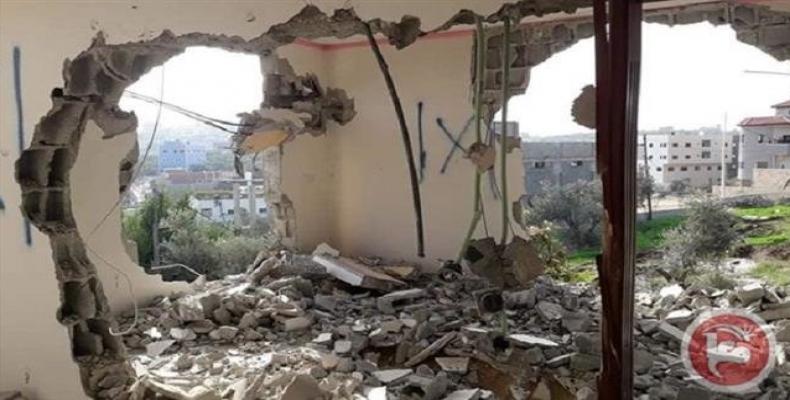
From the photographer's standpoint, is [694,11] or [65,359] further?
[694,11]

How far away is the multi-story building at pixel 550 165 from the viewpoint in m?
6.49

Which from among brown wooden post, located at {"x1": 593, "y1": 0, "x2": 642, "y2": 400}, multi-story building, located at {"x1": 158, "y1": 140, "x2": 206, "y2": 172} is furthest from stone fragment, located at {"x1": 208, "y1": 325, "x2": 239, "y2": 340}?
brown wooden post, located at {"x1": 593, "y1": 0, "x2": 642, "y2": 400}

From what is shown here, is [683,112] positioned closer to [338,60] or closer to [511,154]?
[511,154]

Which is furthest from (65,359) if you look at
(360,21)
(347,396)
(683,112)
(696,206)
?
(696,206)

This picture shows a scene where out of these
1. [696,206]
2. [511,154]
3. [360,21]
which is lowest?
[696,206]

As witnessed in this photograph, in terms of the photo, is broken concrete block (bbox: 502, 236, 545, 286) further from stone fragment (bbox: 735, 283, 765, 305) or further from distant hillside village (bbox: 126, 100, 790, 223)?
stone fragment (bbox: 735, 283, 765, 305)

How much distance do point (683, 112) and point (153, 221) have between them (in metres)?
5.96

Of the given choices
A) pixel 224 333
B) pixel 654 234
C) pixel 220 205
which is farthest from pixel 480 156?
pixel 220 205

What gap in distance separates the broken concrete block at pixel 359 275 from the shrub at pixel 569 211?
1584mm

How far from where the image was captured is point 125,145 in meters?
5.32

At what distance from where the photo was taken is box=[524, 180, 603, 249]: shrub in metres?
6.56

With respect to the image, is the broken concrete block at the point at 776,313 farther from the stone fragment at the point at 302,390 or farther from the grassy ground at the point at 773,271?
the stone fragment at the point at 302,390

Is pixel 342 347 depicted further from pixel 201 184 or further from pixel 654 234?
pixel 201 184

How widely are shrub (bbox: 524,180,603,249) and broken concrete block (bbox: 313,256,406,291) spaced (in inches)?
62.3
